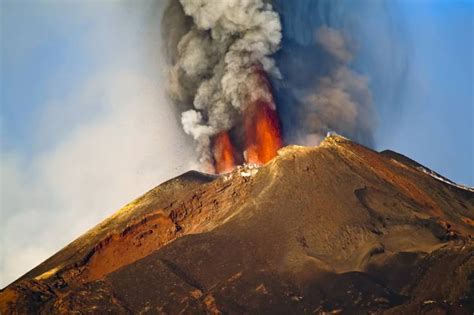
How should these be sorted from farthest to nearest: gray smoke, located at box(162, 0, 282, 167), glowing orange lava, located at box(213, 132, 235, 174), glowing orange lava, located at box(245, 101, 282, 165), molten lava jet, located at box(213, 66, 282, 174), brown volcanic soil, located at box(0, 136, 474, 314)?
glowing orange lava, located at box(213, 132, 235, 174) < gray smoke, located at box(162, 0, 282, 167) < molten lava jet, located at box(213, 66, 282, 174) < glowing orange lava, located at box(245, 101, 282, 165) < brown volcanic soil, located at box(0, 136, 474, 314)

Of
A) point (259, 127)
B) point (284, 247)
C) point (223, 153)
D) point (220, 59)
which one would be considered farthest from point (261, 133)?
point (284, 247)

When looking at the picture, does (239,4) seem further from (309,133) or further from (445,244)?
(445,244)

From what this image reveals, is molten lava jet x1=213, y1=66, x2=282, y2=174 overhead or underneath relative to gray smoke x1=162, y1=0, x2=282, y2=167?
underneath

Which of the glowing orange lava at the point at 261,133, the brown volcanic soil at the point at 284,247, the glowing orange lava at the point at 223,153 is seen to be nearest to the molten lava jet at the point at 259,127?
the glowing orange lava at the point at 261,133

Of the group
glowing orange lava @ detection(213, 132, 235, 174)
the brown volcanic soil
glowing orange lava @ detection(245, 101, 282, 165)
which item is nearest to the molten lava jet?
glowing orange lava @ detection(245, 101, 282, 165)

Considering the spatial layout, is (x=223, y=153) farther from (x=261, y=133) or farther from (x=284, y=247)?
(x=284, y=247)

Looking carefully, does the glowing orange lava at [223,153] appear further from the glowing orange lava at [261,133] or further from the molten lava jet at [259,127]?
the glowing orange lava at [261,133]

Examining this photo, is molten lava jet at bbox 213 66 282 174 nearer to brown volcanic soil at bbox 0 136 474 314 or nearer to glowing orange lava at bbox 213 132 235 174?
glowing orange lava at bbox 213 132 235 174
